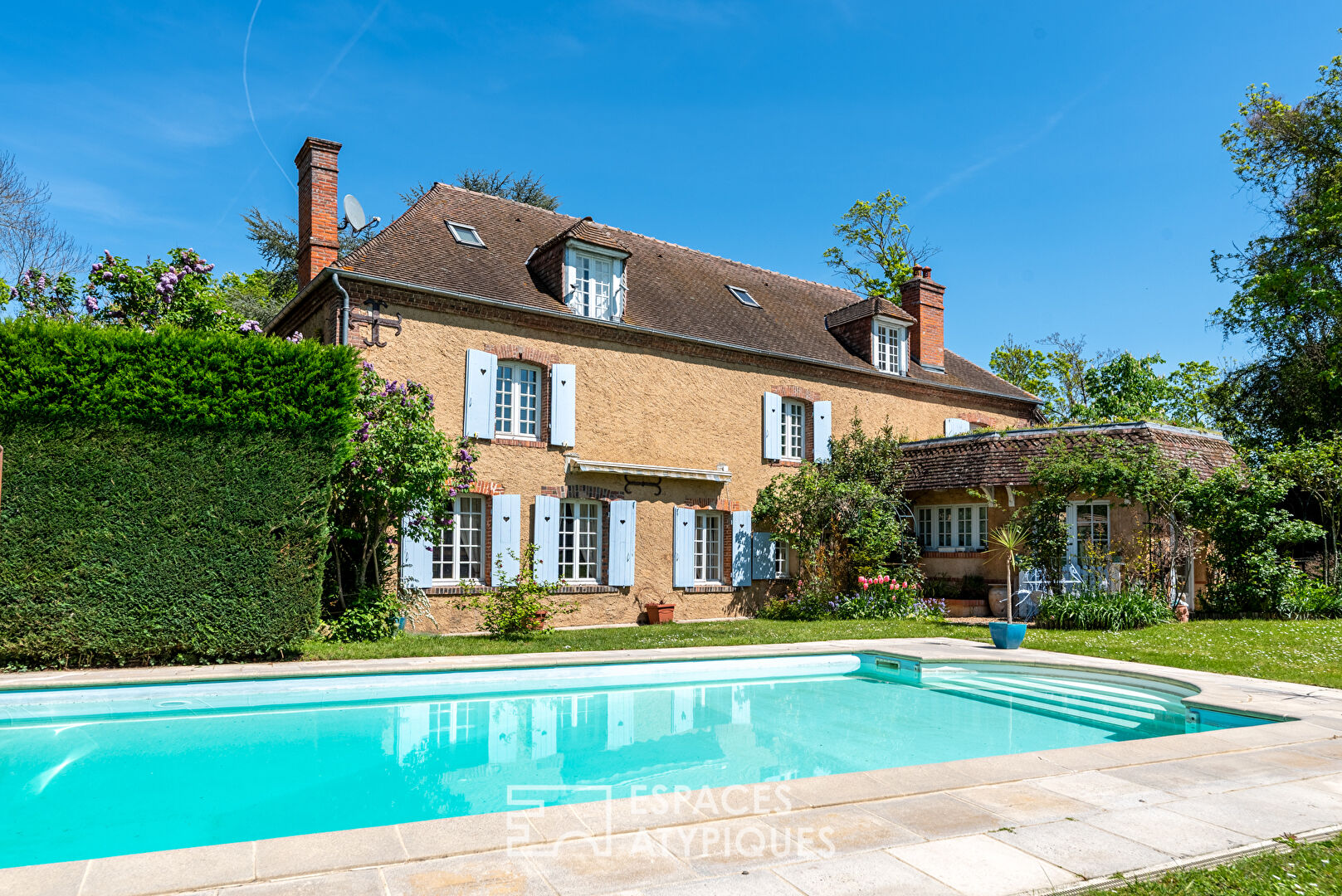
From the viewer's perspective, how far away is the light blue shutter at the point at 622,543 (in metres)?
14.7

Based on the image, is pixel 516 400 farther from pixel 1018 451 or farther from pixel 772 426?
pixel 1018 451

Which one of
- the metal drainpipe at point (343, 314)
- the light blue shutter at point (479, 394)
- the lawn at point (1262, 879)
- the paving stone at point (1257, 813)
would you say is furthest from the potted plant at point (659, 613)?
the lawn at point (1262, 879)

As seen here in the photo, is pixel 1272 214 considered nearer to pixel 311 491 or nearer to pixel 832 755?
pixel 832 755

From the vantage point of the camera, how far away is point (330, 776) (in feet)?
19.7

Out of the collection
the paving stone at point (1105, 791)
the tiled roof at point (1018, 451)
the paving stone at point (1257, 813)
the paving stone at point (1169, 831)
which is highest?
the tiled roof at point (1018, 451)

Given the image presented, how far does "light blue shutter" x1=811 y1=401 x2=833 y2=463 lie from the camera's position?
17859mm

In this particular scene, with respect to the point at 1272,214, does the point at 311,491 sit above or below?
below

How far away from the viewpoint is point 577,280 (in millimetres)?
15125

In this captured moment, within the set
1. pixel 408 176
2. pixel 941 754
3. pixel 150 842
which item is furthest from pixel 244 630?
pixel 408 176

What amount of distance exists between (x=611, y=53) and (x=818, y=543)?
990 cm

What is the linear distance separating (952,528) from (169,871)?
16.3m

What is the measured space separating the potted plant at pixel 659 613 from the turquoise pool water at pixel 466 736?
4726 mm

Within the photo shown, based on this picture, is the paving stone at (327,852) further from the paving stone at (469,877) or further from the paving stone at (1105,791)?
the paving stone at (1105,791)

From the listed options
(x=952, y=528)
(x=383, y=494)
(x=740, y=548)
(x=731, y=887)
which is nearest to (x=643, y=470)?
(x=740, y=548)
